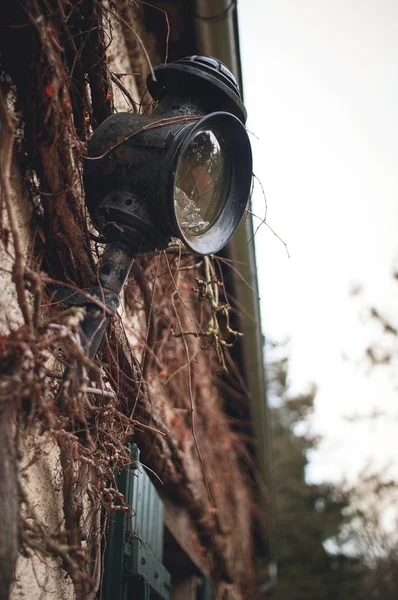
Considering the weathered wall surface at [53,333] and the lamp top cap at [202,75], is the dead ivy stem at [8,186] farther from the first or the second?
the lamp top cap at [202,75]

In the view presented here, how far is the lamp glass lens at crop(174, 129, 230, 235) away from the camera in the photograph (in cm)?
143

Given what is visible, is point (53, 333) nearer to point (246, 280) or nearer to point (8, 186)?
point (8, 186)

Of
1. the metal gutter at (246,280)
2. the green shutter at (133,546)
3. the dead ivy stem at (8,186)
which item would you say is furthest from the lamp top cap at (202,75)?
the green shutter at (133,546)

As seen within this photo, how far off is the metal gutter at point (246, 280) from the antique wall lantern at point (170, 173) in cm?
26

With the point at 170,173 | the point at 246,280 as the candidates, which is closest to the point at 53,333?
the point at 170,173

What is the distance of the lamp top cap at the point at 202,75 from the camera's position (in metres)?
1.48

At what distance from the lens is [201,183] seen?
4.87ft

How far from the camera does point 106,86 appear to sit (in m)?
1.71

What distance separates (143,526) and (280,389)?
386 inches

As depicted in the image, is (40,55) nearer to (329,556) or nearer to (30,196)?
(30,196)

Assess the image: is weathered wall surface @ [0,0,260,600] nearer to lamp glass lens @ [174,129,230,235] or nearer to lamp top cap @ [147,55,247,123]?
lamp top cap @ [147,55,247,123]

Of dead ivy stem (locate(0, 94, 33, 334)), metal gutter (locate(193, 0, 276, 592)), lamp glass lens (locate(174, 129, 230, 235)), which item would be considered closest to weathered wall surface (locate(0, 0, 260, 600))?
dead ivy stem (locate(0, 94, 33, 334))

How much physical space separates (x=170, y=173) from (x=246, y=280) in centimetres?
246

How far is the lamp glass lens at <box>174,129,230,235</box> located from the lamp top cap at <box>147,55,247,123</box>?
5.2 inches
